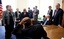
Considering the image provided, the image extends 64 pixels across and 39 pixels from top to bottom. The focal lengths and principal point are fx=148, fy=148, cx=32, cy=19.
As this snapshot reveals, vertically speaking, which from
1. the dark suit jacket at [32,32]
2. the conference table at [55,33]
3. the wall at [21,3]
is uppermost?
the wall at [21,3]

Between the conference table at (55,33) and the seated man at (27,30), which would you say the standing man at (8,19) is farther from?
the seated man at (27,30)

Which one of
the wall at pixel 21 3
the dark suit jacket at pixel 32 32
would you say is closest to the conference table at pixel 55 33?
the dark suit jacket at pixel 32 32

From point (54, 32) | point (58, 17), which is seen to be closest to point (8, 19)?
point (58, 17)

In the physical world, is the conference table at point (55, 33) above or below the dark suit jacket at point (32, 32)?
below

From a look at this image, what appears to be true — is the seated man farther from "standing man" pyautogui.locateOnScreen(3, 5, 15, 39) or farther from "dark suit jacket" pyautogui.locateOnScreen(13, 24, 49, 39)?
"standing man" pyautogui.locateOnScreen(3, 5, 15, 39)

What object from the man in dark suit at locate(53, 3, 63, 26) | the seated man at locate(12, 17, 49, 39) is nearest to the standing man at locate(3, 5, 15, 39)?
the man in dark suit at locate(53, 3, 63, 26)

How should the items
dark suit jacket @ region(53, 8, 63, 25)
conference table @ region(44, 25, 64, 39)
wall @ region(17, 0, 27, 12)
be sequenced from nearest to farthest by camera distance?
conference table @ region(44, 25, 64, 39) → dark suit jacket @ region(53, 8, 63, 25) → wall @ region(17, 0, 27, 12)

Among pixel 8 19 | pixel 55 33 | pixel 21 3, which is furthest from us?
pixel 21 3

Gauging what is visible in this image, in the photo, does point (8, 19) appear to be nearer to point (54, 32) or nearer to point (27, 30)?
point (54, 32)

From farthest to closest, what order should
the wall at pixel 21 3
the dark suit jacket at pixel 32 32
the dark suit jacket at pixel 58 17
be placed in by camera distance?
1. the wall at pixel 21 3
2. the dark suit jacket at pixel 58 17
3. the dark suit jacket at pixel 32 32

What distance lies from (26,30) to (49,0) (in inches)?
298

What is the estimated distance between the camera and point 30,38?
2.43 meters

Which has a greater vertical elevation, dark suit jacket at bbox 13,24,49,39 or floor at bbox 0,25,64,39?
dark suit jacket at bbox 13,24,49,39

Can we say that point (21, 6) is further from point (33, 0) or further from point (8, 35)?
point (8, 35)
